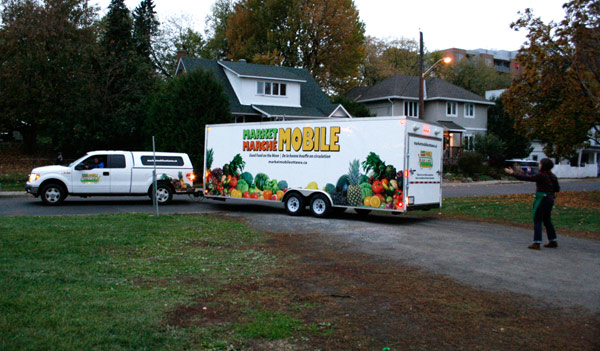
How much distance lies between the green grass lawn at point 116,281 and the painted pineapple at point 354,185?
3.67 m

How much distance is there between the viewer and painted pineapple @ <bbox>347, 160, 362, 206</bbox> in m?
14.1

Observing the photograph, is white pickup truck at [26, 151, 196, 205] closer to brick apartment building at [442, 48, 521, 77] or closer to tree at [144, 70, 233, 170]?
tree at [144, 70, 233, 170]

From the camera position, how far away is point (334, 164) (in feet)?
47.8

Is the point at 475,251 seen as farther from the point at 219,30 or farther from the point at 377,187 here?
the point at 219,30

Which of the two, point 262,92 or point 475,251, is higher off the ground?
point 262,92

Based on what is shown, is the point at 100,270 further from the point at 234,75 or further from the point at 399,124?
the point at 234,75

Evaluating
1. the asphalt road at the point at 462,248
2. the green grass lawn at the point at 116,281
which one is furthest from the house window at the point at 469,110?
the green grass lawn at the point at 116,281

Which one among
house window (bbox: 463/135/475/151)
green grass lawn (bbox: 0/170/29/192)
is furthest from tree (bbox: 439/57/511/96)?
green grass lawn (bbox: 0/170/29/192)

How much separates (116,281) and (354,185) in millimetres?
8499

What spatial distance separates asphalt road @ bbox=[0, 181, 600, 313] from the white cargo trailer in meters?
0.66

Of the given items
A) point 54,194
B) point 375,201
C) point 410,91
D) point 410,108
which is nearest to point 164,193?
point 54,194

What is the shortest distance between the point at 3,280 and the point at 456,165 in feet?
123

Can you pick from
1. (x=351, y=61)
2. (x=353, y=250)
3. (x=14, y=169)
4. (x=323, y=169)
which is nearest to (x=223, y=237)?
(x=353, y=250)

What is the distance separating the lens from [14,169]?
104 feet
